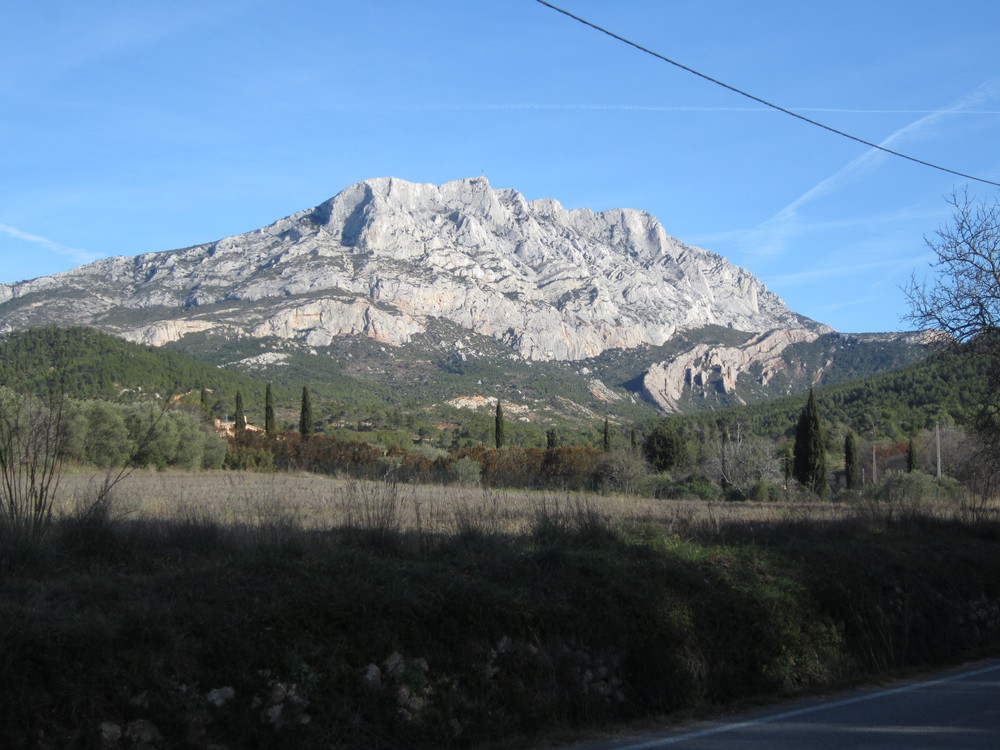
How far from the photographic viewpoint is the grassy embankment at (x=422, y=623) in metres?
5.44

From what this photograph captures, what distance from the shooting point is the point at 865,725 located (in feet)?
21.7

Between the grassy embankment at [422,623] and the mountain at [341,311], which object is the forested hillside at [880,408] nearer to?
the grassy embankment at [422,623]

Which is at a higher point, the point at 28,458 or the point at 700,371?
the point at 700,371

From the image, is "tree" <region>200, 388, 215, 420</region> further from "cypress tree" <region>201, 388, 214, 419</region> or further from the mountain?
the mountain

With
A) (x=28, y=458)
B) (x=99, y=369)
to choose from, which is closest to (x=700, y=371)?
(x=99, y=369)

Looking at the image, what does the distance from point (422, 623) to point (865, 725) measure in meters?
3.97

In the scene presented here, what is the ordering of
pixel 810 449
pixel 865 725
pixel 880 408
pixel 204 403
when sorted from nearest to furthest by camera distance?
pixel 865 725 → pixel 204 403 → pixel 810 449 → pixel 880 408

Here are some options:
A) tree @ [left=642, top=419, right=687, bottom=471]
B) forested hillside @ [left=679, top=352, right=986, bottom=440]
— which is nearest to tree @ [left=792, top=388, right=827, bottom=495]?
forested hillside @ [left=679, top=352, right=986, bottom=440]

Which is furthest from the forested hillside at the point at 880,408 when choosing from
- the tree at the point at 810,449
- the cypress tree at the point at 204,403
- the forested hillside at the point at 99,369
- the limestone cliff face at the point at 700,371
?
the limestone cliff face at the point at 700,371

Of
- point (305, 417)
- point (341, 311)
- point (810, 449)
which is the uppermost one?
point (341, 311)

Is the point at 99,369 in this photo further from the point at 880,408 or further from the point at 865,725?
the point at 880,408

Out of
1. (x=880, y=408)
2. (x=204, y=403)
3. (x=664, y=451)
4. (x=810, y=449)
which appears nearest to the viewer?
(x=204, y=403)

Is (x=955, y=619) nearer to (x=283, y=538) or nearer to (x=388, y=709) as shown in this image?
(x=388, y=709)

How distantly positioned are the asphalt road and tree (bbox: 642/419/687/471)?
53.2 metres
